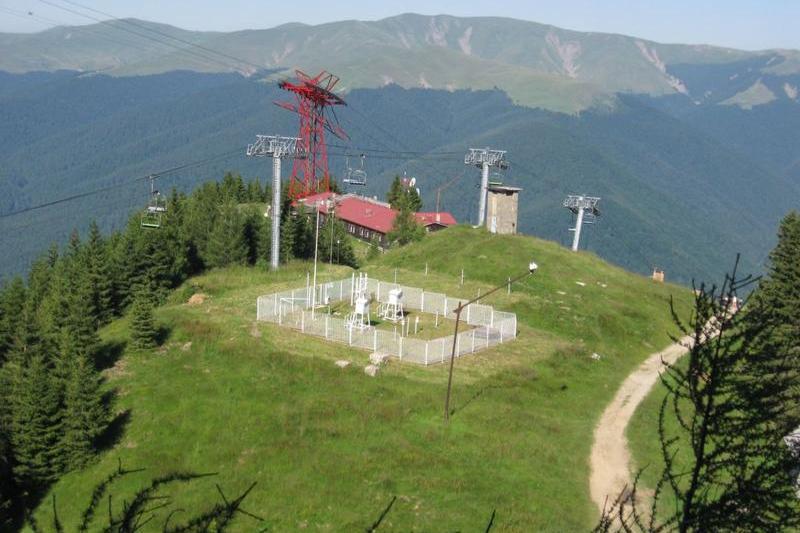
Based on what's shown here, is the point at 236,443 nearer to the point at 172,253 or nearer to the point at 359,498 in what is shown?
the point at 359,498

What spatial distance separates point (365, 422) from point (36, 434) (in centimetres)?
1301

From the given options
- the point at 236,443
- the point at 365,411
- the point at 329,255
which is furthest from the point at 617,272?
the point at 236,443

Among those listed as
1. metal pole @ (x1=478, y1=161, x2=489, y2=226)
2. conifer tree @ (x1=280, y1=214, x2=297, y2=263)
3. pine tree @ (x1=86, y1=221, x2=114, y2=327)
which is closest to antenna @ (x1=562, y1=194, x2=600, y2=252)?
metal pole @ (x1=478, y1=161, x2=489, y2=226)

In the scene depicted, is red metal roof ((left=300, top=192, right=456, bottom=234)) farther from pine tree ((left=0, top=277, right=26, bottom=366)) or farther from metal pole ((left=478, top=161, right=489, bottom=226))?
pine tree ((left=0, top=277, right=26, bottom=366))

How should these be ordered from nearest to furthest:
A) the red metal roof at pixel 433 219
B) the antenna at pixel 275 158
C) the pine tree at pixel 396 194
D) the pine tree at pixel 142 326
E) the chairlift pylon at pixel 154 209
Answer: the pine tree at pixel 142 326 < the chairlift pylon at pixel 154 209 < the antenna at pixel 275 158 < the red metal roof at pixel 433 219 < the pine tree at pixel 396 194

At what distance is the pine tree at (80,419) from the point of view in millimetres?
29922

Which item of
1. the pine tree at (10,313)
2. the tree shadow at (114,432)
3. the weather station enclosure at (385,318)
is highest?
the weather station enclosure at (385,318)

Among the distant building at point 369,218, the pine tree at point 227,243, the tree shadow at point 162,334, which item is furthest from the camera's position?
the distant building at point 369,218

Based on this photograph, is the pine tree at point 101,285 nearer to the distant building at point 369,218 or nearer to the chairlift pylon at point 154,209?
the chairlift pylon at point 154,209

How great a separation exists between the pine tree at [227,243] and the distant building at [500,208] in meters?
19.9

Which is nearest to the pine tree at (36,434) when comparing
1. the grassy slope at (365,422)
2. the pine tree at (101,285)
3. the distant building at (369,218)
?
the grassy slope at (365,422)

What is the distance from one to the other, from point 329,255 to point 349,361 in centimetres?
3041

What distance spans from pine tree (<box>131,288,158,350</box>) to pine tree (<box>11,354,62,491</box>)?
5839mm

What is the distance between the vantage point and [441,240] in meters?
57.8
